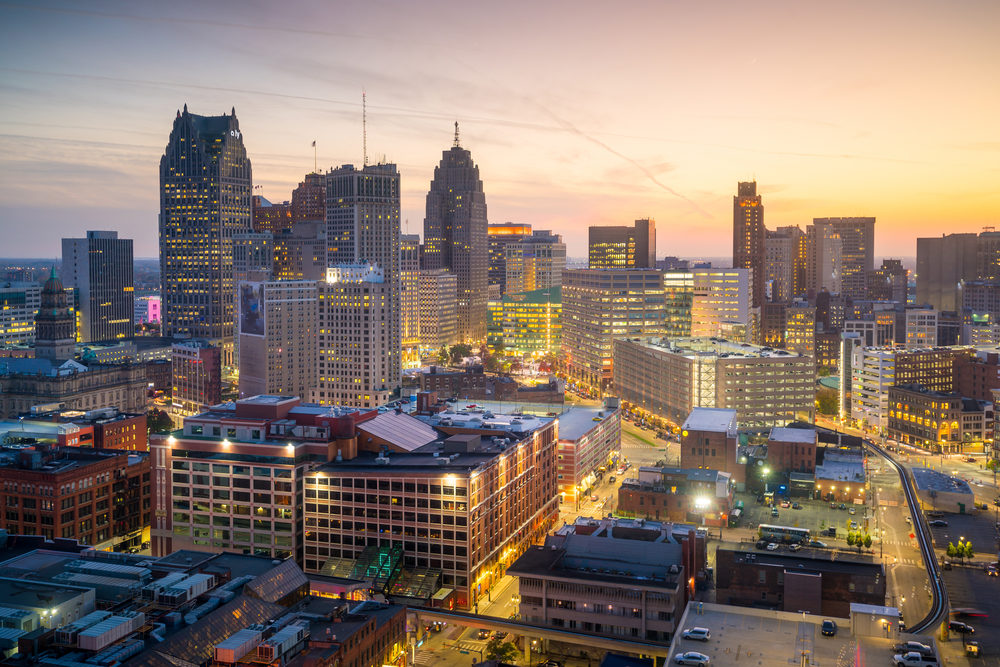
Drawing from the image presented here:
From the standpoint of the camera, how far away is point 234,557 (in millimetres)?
77375

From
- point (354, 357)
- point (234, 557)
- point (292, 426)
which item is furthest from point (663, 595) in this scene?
point (354, 357)

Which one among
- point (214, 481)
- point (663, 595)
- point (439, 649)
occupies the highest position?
point (214, 481)

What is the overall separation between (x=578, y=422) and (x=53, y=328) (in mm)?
108728

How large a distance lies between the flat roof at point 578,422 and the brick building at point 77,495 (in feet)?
180

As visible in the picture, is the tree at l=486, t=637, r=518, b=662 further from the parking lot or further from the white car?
the parking lot

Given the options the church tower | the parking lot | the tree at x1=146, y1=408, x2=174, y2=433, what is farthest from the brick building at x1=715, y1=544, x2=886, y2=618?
the church tower

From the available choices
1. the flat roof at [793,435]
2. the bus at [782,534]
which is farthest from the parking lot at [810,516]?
the flat roof at [793,435]

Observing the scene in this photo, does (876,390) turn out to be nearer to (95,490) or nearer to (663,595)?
(663,595)

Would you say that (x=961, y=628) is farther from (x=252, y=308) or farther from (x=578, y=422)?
(x=252, y=308)

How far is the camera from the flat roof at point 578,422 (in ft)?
429

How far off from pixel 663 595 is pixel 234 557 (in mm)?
35868

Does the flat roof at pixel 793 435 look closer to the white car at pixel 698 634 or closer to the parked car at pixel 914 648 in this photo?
the parked car at pixel 914 648

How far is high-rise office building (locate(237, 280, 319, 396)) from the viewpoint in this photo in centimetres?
18488

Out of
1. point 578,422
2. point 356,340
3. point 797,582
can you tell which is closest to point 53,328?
point 356,340
